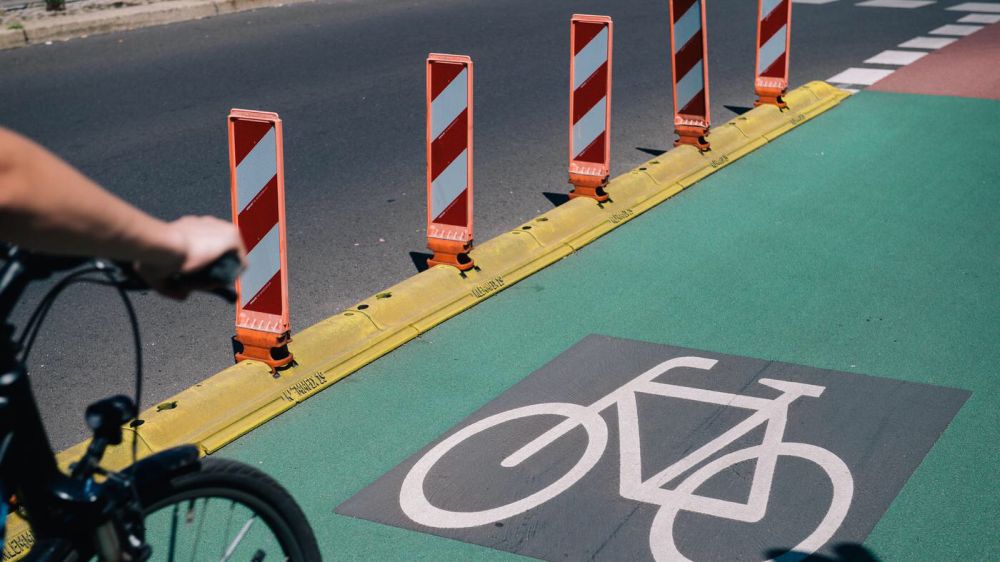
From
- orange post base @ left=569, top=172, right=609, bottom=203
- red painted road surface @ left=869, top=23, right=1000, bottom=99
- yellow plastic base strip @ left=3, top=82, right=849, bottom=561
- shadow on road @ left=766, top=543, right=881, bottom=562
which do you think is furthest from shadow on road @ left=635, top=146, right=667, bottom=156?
shadow on road @ left=766, top=543, right=881, bottom=562

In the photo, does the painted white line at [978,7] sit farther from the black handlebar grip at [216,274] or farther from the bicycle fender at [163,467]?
the black handlebar grip at [216,274]

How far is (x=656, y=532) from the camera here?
388 centimetres

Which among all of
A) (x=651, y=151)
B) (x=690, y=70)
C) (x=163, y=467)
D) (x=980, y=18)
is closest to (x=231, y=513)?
(x=163, y=467)

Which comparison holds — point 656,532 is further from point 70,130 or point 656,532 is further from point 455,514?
point 70,130

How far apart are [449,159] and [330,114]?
447 centimetres

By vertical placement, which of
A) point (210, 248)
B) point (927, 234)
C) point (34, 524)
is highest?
point (210, 248)

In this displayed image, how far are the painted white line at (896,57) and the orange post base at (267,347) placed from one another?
8.92 metres

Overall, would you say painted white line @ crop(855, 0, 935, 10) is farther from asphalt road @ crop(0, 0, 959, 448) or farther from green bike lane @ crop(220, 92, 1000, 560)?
green bike lane @ crop(220, 92, 1000, 560)

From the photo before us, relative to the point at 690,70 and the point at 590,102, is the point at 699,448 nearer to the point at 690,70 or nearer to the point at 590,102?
the point at 590,102

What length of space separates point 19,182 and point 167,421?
2.96 meters

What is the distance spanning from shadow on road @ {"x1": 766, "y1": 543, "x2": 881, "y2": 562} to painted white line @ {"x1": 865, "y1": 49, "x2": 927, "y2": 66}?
30.7 ft

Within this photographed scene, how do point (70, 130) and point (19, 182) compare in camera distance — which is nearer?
point (19, 182)

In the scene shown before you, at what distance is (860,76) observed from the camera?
37.4 feet

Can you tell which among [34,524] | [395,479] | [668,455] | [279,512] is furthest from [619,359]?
[34,524]
